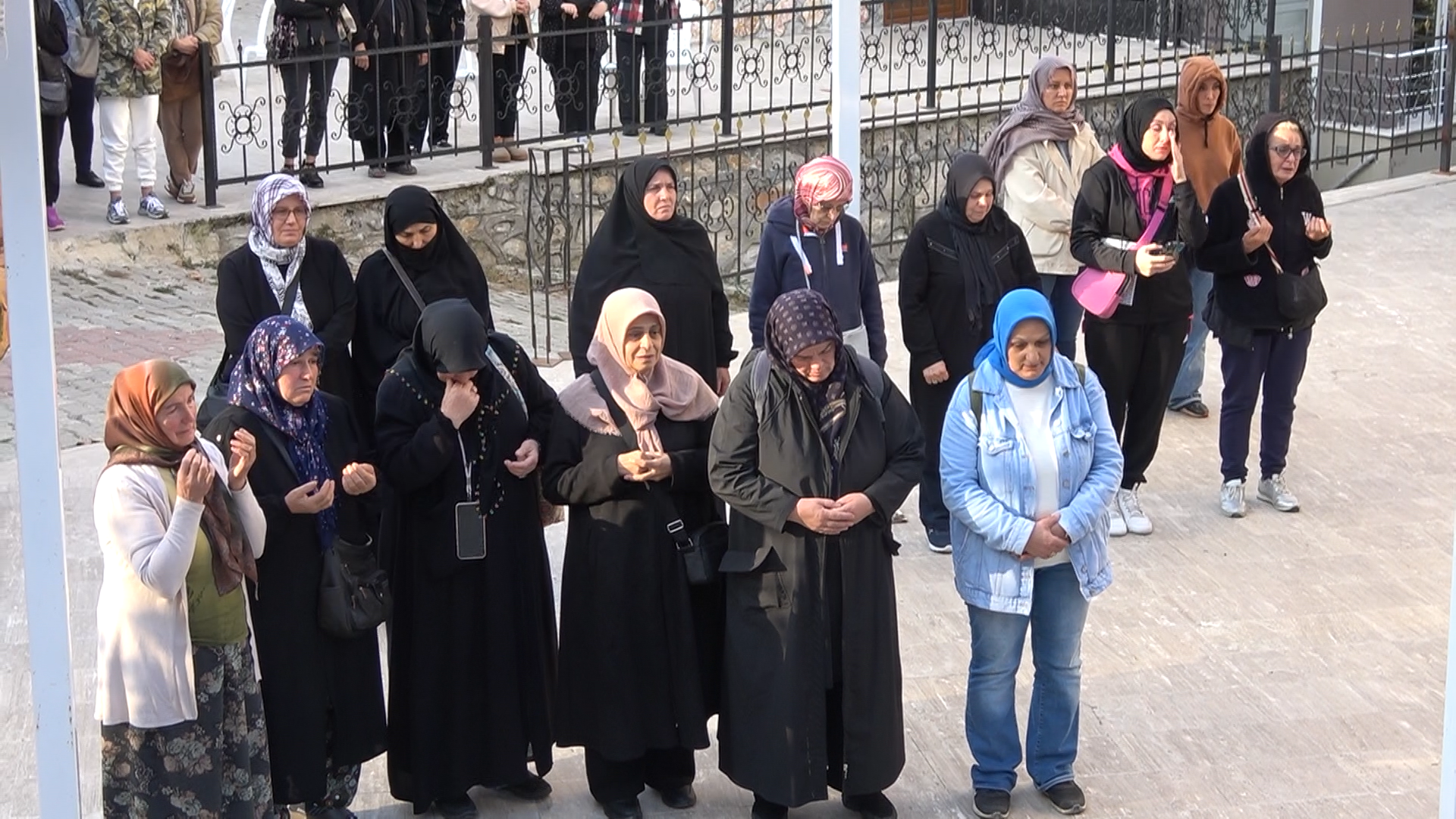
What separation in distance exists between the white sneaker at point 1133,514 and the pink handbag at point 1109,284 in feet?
2.56

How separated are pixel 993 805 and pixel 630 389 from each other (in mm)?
1501

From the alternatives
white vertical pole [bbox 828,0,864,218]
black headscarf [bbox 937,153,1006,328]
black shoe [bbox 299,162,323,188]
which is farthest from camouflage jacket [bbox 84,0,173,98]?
black headscarf [bbox 937,153,1006,328]

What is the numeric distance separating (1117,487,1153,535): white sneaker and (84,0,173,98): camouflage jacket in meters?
5.84

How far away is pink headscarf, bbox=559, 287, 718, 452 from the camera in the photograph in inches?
196

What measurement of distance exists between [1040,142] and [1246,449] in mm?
1424

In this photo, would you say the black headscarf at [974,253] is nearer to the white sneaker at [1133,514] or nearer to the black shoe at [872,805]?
the white sneaker at [1133,514]

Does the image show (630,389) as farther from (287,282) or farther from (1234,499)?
(1234,499)

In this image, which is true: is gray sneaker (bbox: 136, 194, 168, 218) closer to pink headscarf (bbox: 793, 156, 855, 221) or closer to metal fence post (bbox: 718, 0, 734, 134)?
metal fence post (bbox: 718, 0, 734, 134)

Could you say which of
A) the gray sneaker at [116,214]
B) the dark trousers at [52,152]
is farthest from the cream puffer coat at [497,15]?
the dark trousers at [52,152]

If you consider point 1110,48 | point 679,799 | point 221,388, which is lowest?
point 679,799

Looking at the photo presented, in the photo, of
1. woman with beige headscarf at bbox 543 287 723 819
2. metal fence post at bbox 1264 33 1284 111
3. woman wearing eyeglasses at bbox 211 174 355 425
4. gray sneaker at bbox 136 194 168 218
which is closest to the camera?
woman with beige headscarf at bbox 543 287 723 819

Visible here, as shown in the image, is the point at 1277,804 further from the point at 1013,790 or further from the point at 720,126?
the point at 720,126

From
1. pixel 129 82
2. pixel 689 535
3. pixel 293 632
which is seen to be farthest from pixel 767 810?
pixel 129 82

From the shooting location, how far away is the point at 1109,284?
6.79 m
